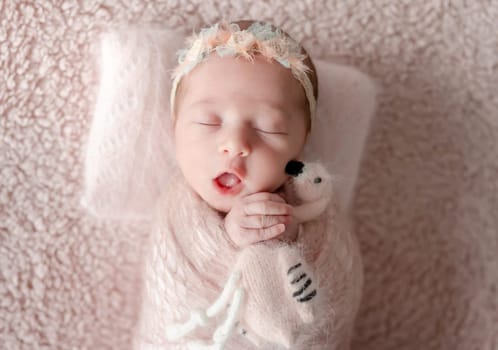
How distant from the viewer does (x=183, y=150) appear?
1119 mm

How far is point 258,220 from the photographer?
3.44ft

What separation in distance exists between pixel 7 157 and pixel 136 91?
303mm

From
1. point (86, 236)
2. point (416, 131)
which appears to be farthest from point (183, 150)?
point (416, 131)

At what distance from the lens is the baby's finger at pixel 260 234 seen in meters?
1.04

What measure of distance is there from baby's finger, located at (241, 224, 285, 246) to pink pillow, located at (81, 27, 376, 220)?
29 cm

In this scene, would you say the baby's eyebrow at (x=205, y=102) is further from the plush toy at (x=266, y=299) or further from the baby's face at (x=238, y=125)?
the plush toy at (x=266, y=299)

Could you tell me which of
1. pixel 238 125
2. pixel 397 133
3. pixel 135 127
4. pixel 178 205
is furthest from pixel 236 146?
pixel 397 133

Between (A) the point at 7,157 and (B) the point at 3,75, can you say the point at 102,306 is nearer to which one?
(A) the point at 7,157

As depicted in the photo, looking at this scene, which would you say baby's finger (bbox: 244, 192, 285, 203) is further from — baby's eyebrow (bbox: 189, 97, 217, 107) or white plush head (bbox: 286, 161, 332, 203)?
baby's eyebrow (bbox: 189, 97, 217, 107)

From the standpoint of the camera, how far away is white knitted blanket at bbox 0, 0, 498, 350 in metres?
1.34

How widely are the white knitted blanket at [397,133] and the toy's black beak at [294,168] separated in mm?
365

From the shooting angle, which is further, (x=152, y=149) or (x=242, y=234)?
(x=152, y=149)

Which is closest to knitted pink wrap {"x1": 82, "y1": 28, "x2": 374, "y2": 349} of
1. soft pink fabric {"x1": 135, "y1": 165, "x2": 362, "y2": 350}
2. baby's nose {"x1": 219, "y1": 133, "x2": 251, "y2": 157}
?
soft pink fabric {"x1": 135, "y1": 165, "x2": 362, "y2": 350}

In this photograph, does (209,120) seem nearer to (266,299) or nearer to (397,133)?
(266,299)
